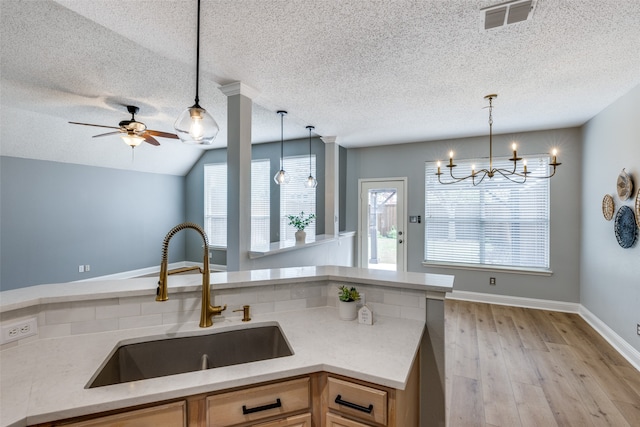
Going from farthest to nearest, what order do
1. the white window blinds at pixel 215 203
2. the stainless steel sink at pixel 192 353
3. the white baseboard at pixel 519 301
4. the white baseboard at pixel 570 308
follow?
the white window blinds at pixel 215 203, the white baseboard at pixel 519 301, the white baseboard at pixel 570 308, the stainless steel sink at pixel 192 353

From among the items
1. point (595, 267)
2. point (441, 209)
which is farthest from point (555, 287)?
point (441, 209)

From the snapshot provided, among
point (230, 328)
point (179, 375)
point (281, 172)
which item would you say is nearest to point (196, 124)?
point (230, 328)

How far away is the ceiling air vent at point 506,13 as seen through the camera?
5.94 feet

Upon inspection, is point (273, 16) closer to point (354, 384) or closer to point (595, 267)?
point (354, 384)

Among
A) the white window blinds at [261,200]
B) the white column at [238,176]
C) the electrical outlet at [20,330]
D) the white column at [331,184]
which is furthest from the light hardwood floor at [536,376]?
the white window blinds at [261,200]

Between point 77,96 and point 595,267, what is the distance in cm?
676

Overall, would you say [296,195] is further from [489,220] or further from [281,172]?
[489,220]

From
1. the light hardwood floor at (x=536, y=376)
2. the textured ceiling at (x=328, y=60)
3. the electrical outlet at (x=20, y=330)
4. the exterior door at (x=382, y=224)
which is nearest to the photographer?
the electrical outlet at (x=20, y=330)

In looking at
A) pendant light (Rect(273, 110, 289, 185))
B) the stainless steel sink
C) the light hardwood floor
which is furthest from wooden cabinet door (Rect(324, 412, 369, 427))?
pendant light (Rect(273, 110, 289, 185))

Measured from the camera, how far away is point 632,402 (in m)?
2.30

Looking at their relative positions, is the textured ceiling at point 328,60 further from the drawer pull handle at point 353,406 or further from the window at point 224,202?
the drawer pull handle at point 353,406

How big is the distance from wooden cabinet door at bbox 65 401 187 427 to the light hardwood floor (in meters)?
1.92

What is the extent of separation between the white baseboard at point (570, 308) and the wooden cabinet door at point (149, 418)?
389 centimetres

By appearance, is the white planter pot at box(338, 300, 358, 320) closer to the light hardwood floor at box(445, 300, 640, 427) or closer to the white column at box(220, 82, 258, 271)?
the light hardwood floor at box(445, 300, 640, 427)
